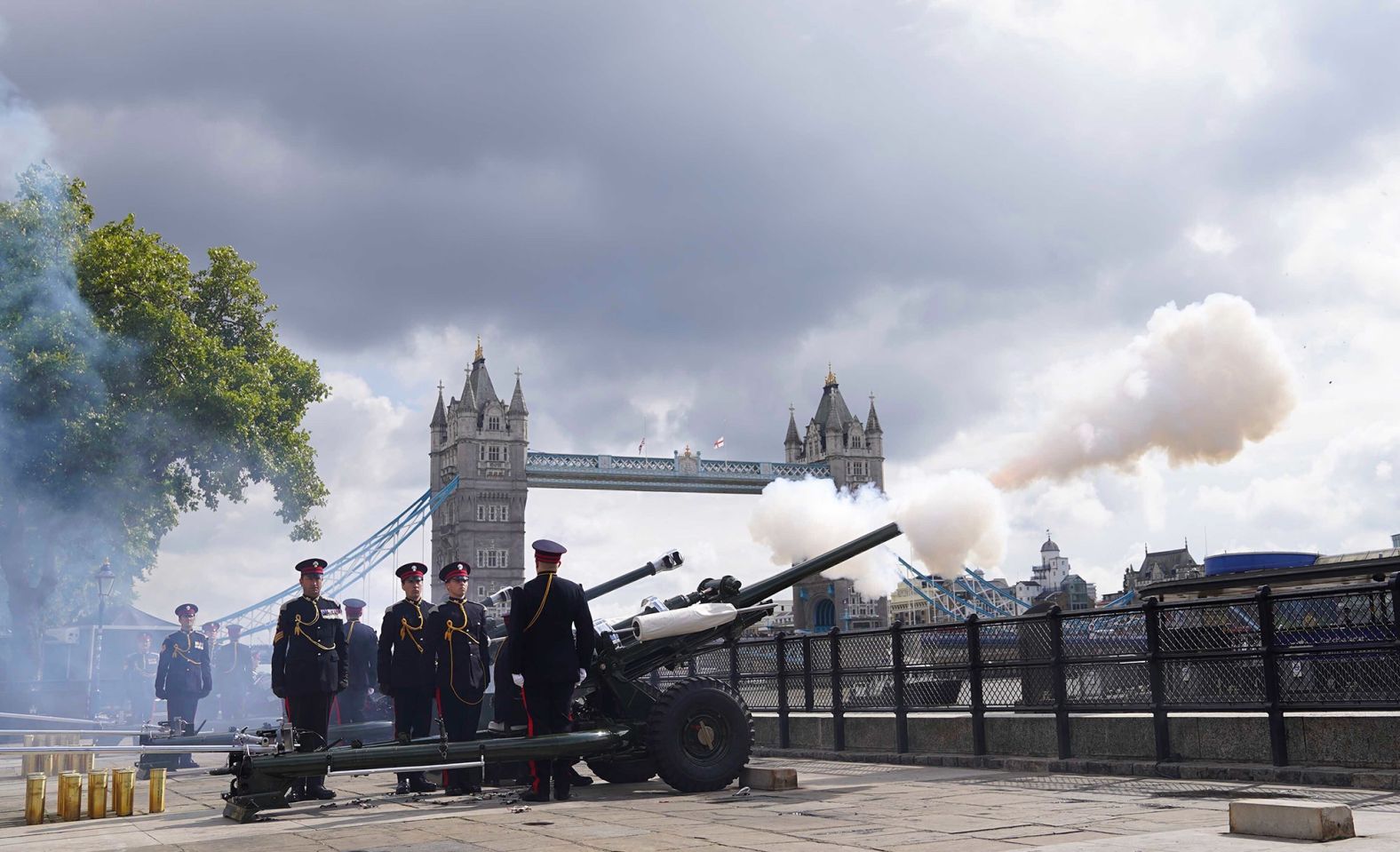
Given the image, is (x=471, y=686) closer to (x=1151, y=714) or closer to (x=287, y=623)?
(x=287, y=623)

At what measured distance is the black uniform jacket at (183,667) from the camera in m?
15.2

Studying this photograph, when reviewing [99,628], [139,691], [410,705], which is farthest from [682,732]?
[139,691]

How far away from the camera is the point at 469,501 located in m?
109

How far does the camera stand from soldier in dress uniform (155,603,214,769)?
49.9 feet

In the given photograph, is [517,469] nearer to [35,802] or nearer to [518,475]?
[518,475]

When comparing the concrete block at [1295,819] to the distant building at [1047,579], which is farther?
the distant building at [1047,579]

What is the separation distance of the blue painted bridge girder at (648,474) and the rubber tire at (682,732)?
86718mm

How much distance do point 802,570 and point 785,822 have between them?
3074 millimetres

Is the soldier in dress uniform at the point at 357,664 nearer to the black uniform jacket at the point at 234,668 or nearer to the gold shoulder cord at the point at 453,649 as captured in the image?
the gold shoulder cord at the point at 453,649

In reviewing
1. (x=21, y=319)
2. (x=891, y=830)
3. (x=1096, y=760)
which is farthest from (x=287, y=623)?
(x=21, y=319)

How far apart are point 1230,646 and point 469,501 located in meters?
103

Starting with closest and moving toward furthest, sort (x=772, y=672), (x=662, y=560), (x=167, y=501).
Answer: (x=662, y=560) < (x=772, y=672) < (x=167, y=501)

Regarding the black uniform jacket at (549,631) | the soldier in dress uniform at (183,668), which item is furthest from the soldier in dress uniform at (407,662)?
the soldier in dress uniform at (183,668)

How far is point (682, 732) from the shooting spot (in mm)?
8281
